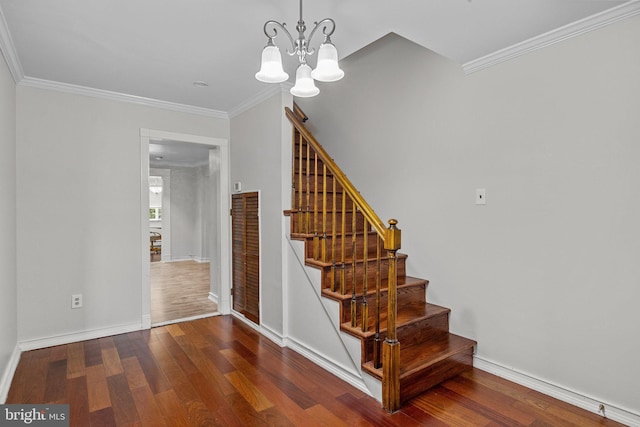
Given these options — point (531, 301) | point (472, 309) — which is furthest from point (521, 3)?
point (472, 309)

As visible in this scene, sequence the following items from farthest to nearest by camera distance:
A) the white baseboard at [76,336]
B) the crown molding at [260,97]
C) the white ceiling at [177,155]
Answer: the white ceiling at [177,155] < the crown molding at [260,97] < the white baseboard at [76,336]

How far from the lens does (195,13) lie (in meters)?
2.05

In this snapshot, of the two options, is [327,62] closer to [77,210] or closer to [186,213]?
[77,210]

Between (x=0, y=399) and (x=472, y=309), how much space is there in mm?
3273

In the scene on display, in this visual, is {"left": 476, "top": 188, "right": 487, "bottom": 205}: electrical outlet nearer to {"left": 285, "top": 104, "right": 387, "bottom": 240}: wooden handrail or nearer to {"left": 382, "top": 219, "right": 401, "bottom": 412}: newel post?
{"left": 285, "top": 104, "right": 387, "bottom": 240}: wooden handrail

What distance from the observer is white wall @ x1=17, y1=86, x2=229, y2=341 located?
3.04m

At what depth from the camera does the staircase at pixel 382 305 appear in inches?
82.9

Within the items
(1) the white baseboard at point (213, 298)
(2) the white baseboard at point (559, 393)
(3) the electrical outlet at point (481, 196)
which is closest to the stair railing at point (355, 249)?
(3) the electrical outlet at point (481, 196)

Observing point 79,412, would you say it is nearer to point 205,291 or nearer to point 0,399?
point 0,399

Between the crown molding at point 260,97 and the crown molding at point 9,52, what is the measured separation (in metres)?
1.85

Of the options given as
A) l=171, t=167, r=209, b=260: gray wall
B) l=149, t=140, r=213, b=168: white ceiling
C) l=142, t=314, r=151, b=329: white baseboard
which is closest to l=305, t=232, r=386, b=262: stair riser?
l=142, t=314, r=151, b=329: white baseboard

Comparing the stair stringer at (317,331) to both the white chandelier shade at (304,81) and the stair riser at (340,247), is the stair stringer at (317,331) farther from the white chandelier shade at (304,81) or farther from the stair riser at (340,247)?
the white chandelier shade at (304,81)

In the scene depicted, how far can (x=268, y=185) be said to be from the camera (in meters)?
3.39

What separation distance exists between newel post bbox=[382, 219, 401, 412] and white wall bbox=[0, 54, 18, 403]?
2439mm
